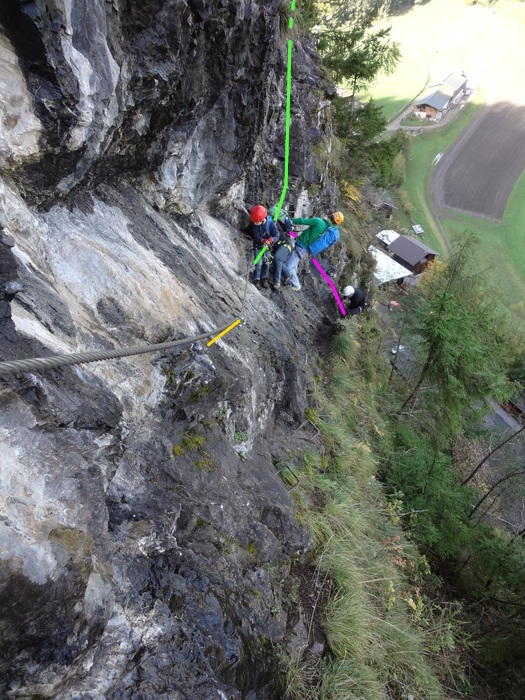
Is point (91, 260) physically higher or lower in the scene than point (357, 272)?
higher

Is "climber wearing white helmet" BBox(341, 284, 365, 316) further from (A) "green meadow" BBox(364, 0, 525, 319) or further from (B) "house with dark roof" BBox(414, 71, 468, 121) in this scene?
(B) "house with dark roof" BBox(414, 71, 468, 121)

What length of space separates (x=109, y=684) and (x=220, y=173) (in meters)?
7.14

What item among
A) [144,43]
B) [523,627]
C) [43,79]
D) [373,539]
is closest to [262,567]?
[373,539]

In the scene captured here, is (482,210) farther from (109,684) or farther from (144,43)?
(109,684)

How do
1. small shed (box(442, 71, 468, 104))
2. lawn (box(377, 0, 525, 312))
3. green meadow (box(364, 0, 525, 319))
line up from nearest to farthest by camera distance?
lawn (box(377, 0, 525, 312)), green meadow (box(364, 0, 525, 319)), small shed (box(442, 71, 468, 104))

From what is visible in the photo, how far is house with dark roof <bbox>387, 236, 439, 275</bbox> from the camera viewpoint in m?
36.2

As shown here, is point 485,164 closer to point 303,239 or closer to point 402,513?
point 303,239

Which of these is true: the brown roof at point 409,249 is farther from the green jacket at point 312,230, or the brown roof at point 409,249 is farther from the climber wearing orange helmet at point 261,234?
the climber wearing orange helmet at point 261,234

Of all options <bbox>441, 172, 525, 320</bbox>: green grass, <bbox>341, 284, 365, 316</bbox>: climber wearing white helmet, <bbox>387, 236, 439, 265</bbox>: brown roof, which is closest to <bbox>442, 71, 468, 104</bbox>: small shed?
<bbox>441, 172, 525, 320</bbox>: green grass

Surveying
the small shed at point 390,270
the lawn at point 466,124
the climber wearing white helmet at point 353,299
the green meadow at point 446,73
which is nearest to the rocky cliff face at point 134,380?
the climber wearing white helmet at point 353,299

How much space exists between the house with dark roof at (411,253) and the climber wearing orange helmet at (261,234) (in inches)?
1197

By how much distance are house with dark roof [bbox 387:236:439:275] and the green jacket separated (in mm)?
29939

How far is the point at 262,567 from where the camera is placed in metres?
4.93

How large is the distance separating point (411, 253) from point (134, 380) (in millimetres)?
35856
